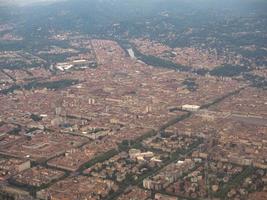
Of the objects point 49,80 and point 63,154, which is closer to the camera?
point 63,154

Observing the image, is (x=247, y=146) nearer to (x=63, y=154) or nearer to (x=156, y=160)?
(x=156, y=160)

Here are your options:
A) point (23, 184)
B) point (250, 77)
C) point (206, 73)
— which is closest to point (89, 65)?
point (206, 73)

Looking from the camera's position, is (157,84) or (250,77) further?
(250,77)

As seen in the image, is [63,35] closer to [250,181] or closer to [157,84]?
[157,84]

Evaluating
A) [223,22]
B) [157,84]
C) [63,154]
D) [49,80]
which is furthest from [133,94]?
Result: [223,22]

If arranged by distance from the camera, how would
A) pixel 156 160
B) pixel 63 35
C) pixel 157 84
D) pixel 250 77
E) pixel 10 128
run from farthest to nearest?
pixel 63 35, pixel 250 77, pixel 157 84, pixel 10 128, pixel 156 160

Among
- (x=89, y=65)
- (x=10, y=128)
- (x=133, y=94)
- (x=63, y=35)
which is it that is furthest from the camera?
(x=63, y=35)
